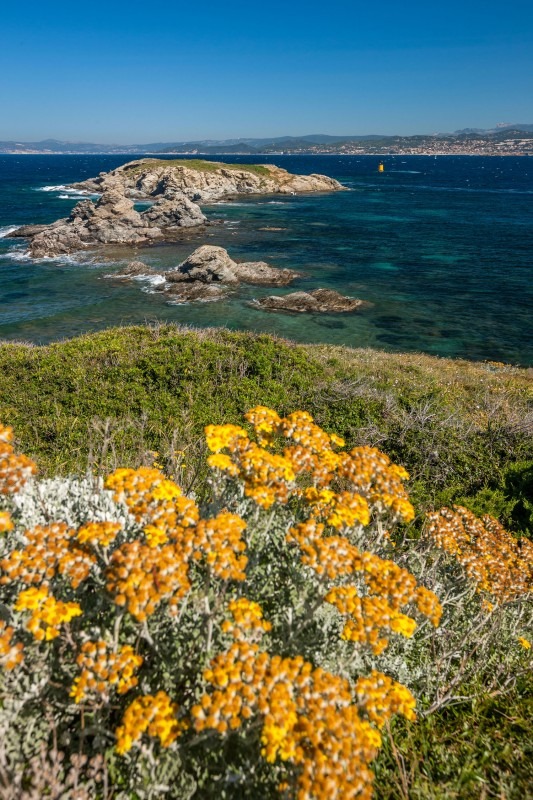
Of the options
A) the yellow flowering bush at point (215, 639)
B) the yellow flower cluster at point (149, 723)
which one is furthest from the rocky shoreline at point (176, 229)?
the yellow flower cluster at point (149, 723)

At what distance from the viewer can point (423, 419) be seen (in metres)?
10.1

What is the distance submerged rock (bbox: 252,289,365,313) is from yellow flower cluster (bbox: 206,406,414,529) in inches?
1166

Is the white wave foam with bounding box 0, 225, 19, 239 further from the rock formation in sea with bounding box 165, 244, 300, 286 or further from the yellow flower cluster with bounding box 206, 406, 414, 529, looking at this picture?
the yellow flower cluster with bounding box 206, 406, 414, 529

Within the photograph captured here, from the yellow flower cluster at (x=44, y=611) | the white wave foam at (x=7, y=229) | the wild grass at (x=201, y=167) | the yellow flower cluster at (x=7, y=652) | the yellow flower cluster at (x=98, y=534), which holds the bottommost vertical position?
the yellow flower cluster at (x=7, y=652)

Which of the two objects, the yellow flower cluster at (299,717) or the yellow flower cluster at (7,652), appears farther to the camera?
the yellow flower cluster at (7,652)

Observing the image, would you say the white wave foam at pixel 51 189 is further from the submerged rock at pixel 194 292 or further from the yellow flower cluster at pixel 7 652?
the yellow flower cluster at pixel 7 652

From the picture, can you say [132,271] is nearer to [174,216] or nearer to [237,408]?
[174,216]

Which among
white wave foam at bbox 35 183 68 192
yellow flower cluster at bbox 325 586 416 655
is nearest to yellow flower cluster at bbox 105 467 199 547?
yellow flower cluster at bbox 325 586 416 655

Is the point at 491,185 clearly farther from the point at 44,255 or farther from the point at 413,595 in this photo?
the point at 413,595

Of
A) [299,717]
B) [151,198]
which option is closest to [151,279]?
[299,717]

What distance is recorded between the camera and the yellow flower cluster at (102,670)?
2.35 metres

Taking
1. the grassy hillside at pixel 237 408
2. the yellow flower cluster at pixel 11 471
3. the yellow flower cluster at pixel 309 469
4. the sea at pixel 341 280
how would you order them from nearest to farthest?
the yellow flower cluster at pixel 11 471
the yellow flower cluster at pixel 309 469
the grassy hillside at pixel 237 408
the sea at pixel 341 280

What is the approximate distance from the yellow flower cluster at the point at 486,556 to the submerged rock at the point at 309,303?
29.2m

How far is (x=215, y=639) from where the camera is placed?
3135 millimetres
